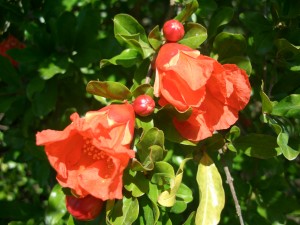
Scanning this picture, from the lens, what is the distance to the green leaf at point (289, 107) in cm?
116

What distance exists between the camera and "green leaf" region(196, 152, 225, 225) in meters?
1.12

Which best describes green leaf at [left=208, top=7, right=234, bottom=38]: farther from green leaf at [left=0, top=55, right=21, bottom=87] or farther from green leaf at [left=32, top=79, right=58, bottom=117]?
green leaf at [left=0, top=55, right=21, bottom=87]

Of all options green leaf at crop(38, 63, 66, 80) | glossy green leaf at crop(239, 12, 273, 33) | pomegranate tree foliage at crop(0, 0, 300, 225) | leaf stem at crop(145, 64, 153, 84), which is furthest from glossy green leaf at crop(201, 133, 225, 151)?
green leaf at crop(38, 63, 66, 80)

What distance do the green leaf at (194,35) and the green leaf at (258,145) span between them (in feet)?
0.88

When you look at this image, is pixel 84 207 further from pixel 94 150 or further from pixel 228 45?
pixel 228 45

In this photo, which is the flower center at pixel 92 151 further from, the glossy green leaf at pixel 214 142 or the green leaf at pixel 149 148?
the glossy green leaf at pixel 214 142

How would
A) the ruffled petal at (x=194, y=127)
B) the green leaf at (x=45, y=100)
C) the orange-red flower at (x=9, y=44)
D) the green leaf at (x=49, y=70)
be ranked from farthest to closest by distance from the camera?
the orange-red flower at (x=9, y=44) < the green leaf at (x=45, y=100) < the green leaf at (x=49, y=70) < the ruffled petal at (x=194, y=127)

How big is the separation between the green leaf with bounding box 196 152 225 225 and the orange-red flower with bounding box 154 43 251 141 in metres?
0.14

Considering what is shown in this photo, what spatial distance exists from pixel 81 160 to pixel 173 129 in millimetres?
217

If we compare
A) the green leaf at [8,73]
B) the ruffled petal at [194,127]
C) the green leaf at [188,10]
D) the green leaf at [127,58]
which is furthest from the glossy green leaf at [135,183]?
the green leaf at [8,73]

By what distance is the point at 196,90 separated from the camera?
1.00 m

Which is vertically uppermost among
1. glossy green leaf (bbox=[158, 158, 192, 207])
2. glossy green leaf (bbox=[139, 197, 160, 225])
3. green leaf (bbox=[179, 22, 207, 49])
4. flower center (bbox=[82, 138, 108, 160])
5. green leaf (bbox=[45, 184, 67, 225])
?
green leaf (bbox=[179, 22, 207, 49])

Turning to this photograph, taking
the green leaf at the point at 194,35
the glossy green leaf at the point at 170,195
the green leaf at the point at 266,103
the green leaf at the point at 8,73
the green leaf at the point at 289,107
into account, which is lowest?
the green leaf at the point at 8,73

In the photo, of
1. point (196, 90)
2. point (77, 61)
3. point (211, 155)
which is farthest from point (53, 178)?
point (196, 90)
